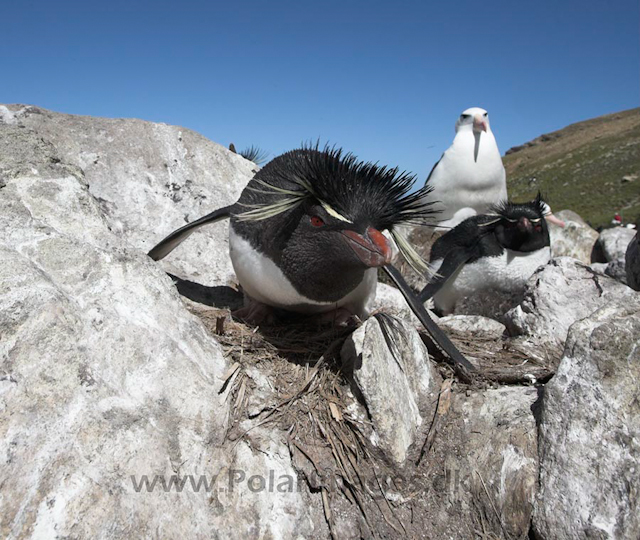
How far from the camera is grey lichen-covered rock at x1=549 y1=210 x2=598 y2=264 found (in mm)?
7586

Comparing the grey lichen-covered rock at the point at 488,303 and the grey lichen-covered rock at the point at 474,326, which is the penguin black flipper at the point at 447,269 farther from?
the grey lichen-covered rock at the point at 474,326

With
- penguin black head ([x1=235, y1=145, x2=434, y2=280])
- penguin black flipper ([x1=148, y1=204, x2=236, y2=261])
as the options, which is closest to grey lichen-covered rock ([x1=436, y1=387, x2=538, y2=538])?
penguin black head ([x1=235, y1=145, x2=434, y2=280])

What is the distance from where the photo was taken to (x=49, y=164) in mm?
2393

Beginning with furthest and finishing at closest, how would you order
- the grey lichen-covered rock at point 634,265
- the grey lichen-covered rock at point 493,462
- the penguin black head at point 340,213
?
1. the grey lichen-covered rock at point 634,265
2. the penguin black head at point 340,213
3. the grey lichen-covered rock at point 493,462

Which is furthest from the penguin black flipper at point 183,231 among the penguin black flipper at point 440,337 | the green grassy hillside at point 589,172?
the green grassy hillside at point 589,172

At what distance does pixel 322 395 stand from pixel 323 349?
41 centimetres

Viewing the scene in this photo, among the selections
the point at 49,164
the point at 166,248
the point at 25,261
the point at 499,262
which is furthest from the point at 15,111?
the point at 499,262

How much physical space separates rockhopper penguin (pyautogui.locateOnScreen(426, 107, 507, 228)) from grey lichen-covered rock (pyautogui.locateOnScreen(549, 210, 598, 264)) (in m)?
1.06

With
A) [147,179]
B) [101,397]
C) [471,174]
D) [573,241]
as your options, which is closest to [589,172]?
[573,241]

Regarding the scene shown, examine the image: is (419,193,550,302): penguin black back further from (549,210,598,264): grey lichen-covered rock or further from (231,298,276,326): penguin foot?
(549,210,598,264): grey lichen-covered rock

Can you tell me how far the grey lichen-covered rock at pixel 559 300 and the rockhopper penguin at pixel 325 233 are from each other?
0.83 metres

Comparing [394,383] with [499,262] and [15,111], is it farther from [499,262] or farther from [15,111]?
[15,111]

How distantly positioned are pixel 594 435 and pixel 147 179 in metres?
4.01

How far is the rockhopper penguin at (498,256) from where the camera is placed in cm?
497
